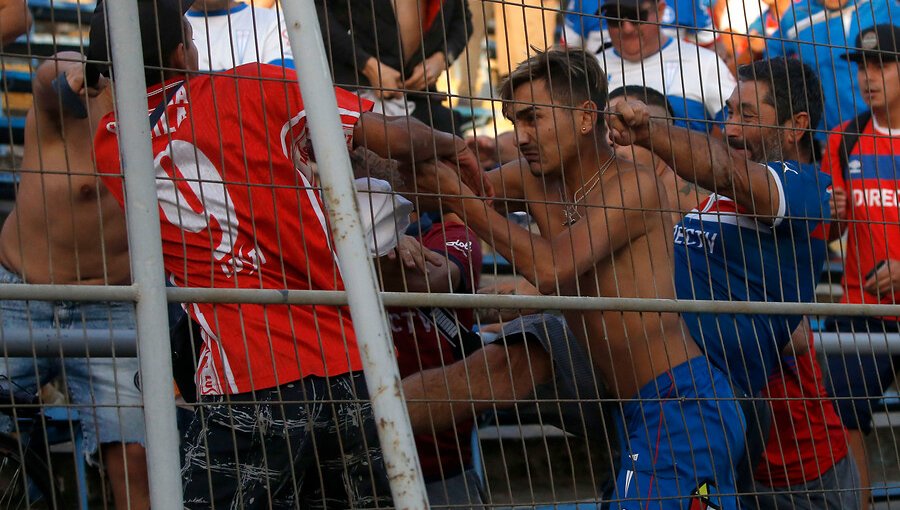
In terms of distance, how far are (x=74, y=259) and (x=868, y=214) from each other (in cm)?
309

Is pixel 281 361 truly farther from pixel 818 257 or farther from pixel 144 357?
pixel 818 257

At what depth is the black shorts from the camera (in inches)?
118

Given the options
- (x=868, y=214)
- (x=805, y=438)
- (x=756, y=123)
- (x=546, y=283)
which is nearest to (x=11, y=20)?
(x=546, y=283)

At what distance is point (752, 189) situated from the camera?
3.73 metres

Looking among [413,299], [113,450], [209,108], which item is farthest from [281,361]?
[113,450]

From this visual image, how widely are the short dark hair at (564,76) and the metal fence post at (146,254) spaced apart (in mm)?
1210

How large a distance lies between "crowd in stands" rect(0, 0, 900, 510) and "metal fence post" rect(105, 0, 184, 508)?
3.2 inches

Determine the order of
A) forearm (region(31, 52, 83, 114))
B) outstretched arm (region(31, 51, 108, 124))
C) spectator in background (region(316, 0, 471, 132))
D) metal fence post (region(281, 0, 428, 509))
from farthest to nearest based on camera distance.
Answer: spectator in background (region(316, 0, 471, 132)) < forearm (region(31, 52, 83, 114)) < outstretched arm (region(31, 51, 108, 124)) < metal fence post (region(281, 0, 428, 509))

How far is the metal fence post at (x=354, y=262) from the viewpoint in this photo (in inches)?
105

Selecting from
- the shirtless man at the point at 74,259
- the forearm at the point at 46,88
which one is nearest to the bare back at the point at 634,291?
the shirtless man at the point at 74,259

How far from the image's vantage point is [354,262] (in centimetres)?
273

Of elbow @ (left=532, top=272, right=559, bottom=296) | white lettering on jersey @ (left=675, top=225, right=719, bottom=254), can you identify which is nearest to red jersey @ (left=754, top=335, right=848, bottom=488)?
white lettering on jersey @ (left=675, top=225, right=719, bottom=254)

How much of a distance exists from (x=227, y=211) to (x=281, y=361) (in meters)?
0.38

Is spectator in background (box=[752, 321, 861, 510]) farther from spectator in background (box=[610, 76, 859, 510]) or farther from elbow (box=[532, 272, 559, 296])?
elbow (box=[532, 272, 559, 296])
